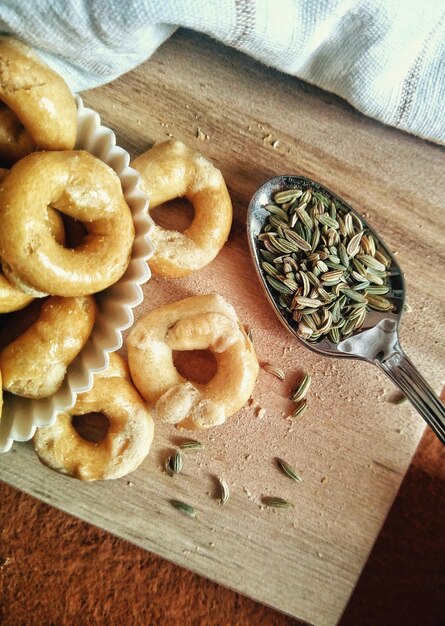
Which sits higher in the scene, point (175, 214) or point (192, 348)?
point (175, 214)

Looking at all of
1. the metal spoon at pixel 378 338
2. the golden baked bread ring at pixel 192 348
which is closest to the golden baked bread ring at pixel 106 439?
the golden baked bread ring at pixel 192 348

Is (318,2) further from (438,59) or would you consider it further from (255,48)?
(438,59)

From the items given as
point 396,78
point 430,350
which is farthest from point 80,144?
point 430,350

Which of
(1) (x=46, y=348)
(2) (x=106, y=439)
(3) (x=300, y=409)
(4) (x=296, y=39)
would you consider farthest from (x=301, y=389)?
(4) (x=296, y=39)

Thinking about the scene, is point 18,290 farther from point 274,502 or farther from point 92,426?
point 274,502

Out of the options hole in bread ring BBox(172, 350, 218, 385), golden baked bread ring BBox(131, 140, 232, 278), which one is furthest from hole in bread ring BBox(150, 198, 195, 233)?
hole in bread ring BBox(172, 350, 218, 385)

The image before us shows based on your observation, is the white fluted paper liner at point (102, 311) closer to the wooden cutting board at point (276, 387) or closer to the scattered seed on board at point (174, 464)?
the wooden cutting board at point (276, 387)
